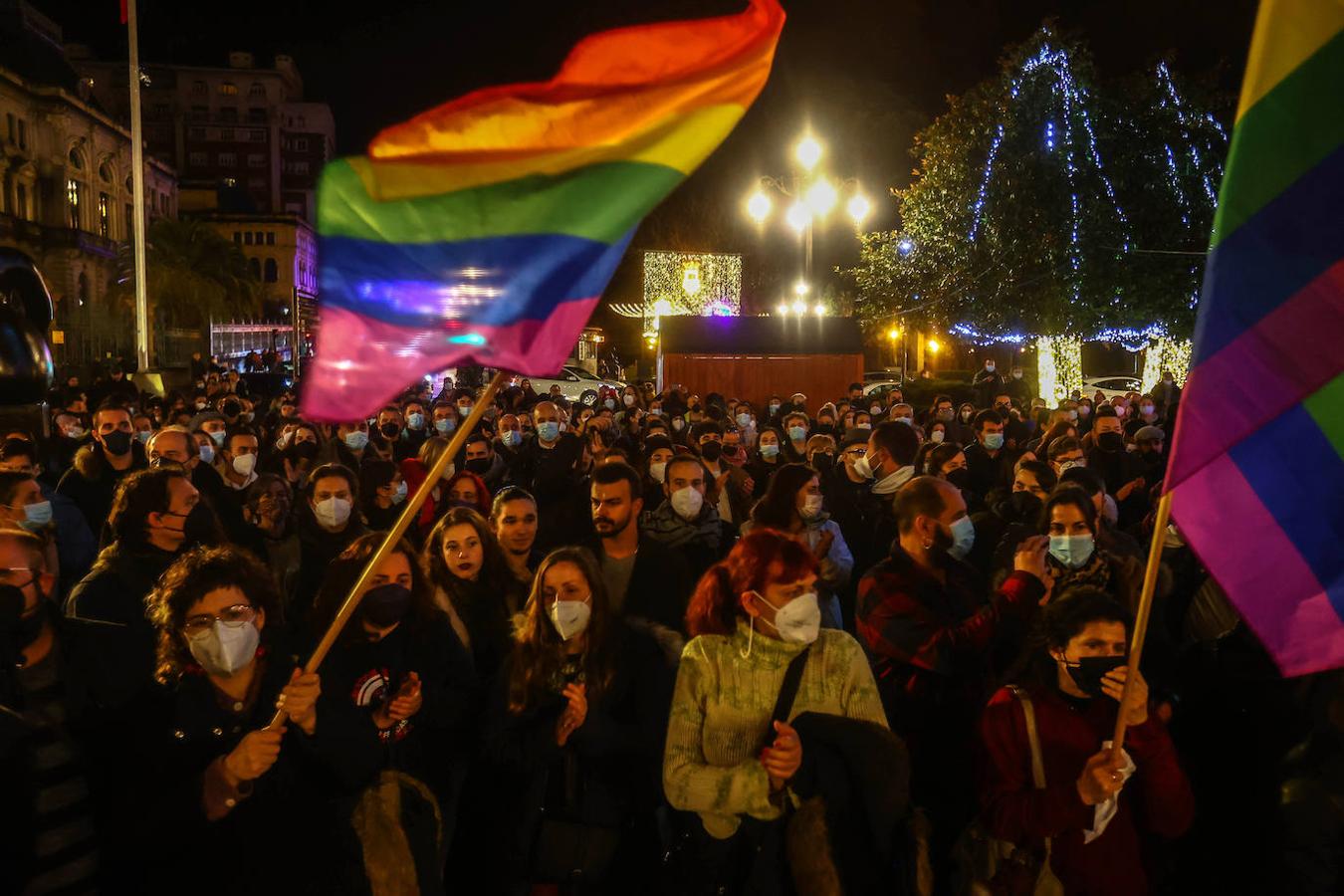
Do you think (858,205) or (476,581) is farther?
(858,205)

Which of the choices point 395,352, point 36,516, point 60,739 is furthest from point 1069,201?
point 60,739

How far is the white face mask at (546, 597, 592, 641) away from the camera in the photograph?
13.2 ft

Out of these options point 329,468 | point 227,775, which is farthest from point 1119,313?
point 227,775

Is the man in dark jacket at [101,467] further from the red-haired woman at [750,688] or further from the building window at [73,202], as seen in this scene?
the building window at [73,202]

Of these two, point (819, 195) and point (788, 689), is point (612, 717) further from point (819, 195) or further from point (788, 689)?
point (819, 195)

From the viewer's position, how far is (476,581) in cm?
509

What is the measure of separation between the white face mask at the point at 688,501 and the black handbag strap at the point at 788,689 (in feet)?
9.18

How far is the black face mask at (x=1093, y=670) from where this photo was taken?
3.48 m

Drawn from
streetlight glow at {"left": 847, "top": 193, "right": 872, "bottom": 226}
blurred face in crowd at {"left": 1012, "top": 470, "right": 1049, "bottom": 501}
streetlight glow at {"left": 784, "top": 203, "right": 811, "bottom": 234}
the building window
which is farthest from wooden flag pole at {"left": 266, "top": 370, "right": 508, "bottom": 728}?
the building window

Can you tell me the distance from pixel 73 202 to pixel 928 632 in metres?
66.1

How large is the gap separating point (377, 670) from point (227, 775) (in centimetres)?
97

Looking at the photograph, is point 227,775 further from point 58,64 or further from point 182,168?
point 182,168

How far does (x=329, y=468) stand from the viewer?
20.2 ft

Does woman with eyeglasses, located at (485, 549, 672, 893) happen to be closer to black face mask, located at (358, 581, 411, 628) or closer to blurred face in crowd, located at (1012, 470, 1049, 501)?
black face mask, located at (358, 581, 411, 628)
